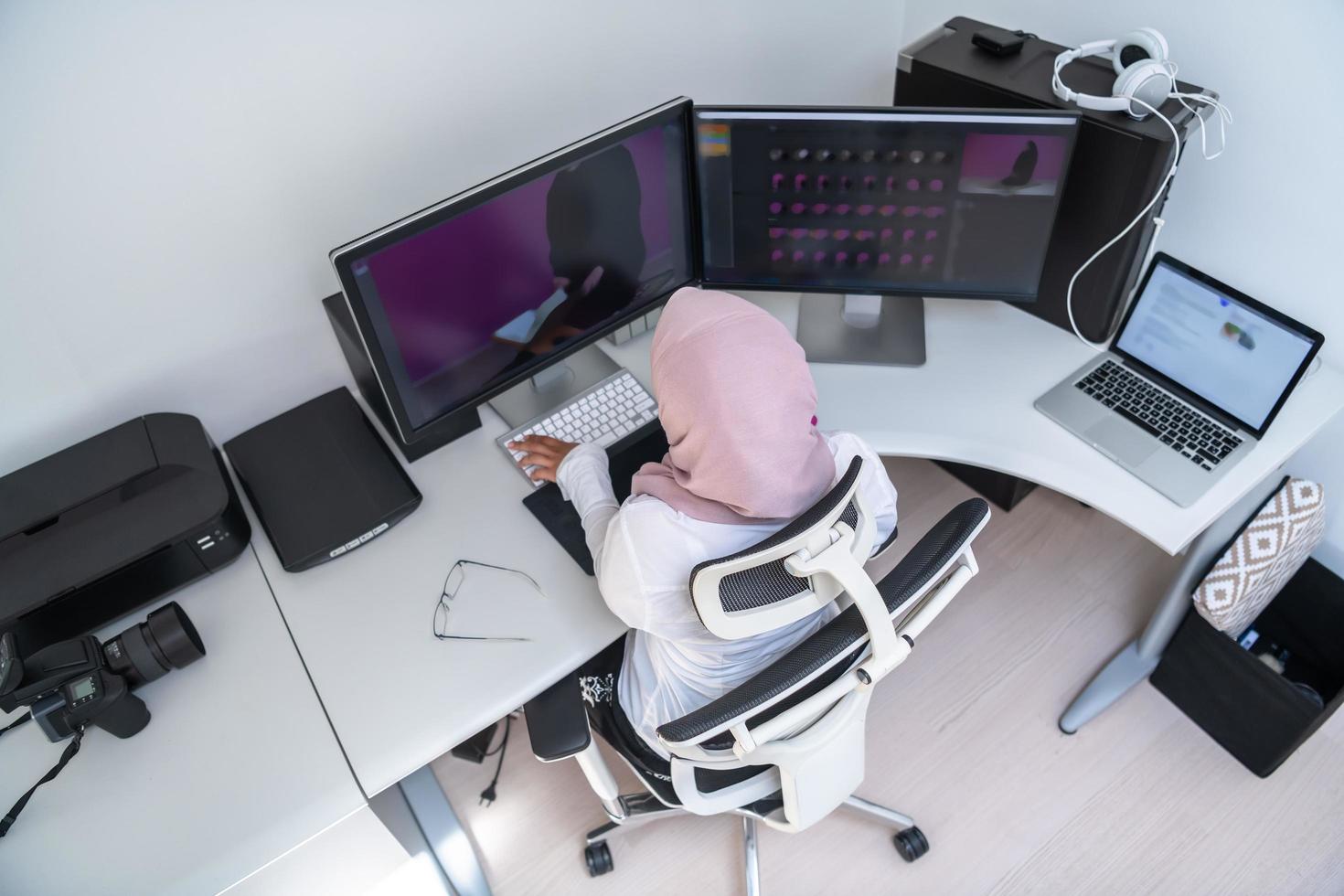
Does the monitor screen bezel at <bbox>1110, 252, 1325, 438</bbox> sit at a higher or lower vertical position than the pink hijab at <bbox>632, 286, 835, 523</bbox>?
lower

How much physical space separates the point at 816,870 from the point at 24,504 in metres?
1.53

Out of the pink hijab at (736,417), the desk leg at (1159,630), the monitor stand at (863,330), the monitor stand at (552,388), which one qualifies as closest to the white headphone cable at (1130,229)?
the monitor stand at (863,330)

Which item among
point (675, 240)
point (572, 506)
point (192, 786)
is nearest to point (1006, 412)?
point (675, 240)

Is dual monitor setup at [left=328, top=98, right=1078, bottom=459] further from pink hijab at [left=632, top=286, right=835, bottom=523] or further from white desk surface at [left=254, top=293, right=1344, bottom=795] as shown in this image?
pink hijab at [left=632, top=286, right=835, bottom=523]

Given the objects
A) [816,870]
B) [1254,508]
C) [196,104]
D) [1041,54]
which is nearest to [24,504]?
[196,104]

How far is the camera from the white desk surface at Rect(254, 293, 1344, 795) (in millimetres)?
1302

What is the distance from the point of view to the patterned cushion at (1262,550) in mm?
1655

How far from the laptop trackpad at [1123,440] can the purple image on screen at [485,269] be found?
831mm

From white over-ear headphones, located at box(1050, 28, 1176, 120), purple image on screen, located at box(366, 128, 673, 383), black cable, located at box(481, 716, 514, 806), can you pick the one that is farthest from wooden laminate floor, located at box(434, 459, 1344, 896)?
white over-ear headphones, located at box(1050, 28, 1176, 120)

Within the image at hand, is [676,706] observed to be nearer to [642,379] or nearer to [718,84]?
[642,379]

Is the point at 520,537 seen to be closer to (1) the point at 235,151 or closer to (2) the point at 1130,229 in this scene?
(1) the point at 235,151

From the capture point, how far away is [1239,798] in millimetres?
1810

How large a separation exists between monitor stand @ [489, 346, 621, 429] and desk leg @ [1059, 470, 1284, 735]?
117 centimetres

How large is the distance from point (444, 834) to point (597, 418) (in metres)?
0.91
